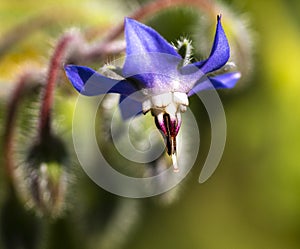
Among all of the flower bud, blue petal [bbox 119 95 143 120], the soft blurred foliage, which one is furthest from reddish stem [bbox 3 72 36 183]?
the soft blurred foliage

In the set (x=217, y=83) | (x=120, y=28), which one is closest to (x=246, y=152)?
(x=120, y=28)

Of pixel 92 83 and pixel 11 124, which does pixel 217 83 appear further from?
pixel 11 124

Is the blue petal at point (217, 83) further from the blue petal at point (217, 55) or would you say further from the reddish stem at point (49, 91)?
the reddish stem at point (49, 91)

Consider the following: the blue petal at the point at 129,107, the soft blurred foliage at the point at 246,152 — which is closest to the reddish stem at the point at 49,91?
the blue petal at the point at 129,107

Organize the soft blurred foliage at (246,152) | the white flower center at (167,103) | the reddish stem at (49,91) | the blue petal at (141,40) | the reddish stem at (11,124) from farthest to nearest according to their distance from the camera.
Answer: the soft blurred foliage at (246,152) → the reddish stem at (11,124) → the reddish stem at (49,91) → the white flower center at (167,103) → the blue petal at (141,40)

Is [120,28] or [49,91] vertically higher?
[120,28]

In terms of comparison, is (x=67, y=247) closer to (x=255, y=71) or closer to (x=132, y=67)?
(x=255, y=71)

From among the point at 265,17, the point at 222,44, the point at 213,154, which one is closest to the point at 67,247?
the point at 213,154
